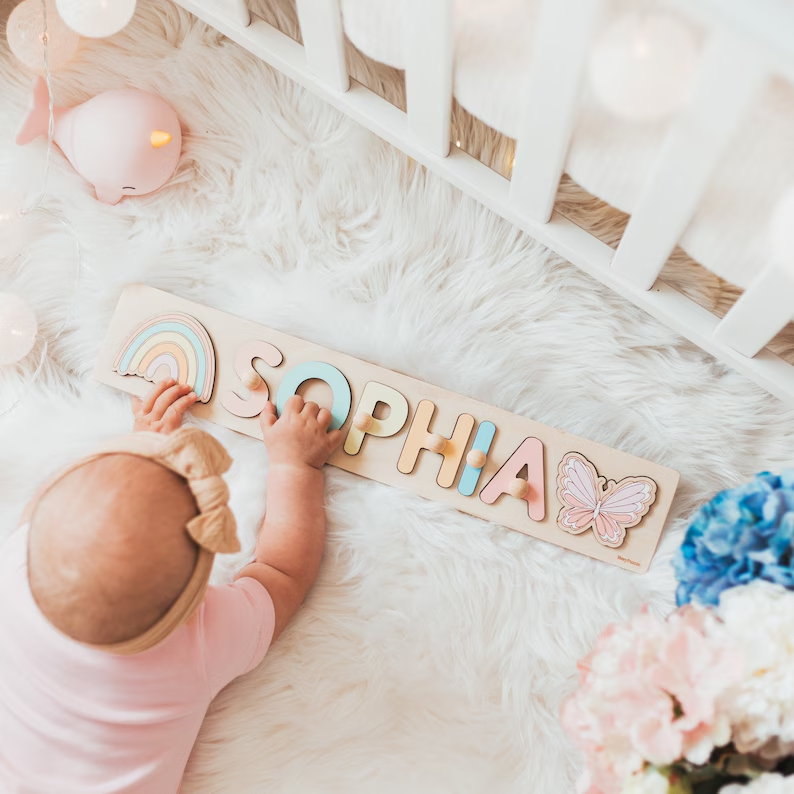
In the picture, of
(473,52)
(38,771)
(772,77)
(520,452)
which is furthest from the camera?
(520,452)

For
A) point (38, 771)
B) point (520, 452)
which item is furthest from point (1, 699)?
point (520, 452)

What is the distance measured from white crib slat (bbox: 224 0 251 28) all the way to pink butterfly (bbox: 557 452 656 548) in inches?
25.3

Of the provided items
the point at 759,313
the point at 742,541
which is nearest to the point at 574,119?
the point at 759,313

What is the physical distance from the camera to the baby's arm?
0.94 meters

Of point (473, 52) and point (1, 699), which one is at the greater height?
point (473, 52)

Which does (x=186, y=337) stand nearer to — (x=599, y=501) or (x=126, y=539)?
(x=126, y=539)

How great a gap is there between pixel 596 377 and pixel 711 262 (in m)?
0.29

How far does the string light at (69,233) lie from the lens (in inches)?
Result: 39.1

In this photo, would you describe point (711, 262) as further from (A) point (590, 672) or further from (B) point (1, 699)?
(B) point (1, 699)

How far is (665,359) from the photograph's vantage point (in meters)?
0.95

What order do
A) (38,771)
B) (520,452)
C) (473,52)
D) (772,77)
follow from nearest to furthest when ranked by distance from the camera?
(772,77) < (473,52) < (38,771) < (520,452)

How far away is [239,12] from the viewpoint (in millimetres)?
878

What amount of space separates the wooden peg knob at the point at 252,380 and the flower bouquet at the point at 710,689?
55 cm

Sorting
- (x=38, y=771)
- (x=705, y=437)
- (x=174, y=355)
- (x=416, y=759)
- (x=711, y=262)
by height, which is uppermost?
(x=711, y=262)
